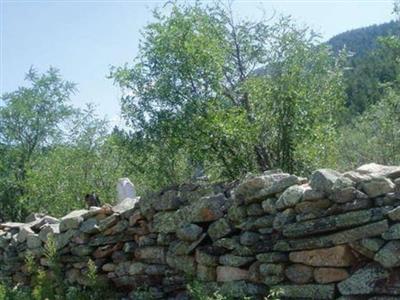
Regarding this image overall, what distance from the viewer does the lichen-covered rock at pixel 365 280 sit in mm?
4355

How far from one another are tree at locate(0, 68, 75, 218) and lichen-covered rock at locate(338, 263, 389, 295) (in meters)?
15.3

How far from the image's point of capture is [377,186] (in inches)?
174

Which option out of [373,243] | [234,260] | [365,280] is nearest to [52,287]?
[234,260]

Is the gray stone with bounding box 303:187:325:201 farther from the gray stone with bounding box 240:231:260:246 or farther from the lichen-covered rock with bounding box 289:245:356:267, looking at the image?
the gray stone with bounding box 240:231:260:246

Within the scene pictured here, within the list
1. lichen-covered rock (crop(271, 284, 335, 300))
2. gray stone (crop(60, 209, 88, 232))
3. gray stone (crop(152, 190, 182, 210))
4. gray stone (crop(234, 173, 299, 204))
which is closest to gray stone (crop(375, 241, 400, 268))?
lichen-covered rock (crop(271, 284, 335, 300))

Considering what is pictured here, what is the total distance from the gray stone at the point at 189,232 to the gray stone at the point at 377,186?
75.6 inches

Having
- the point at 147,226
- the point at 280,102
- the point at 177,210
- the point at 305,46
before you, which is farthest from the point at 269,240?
the point at 305,46

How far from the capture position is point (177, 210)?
6.19 meters

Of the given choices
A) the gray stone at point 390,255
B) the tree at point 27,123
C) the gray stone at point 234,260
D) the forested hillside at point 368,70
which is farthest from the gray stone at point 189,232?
the tree at point 27,123

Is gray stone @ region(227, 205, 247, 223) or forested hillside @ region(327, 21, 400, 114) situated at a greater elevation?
forested hillside @ region(327, 21, 400, 114)

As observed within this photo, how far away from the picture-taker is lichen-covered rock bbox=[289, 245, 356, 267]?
4.57 m

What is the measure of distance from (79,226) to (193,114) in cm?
203

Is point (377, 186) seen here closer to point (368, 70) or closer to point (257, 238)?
point (257, 238)

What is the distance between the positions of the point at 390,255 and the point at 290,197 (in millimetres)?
983
